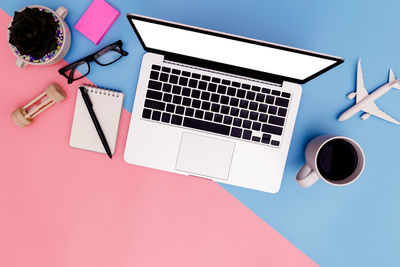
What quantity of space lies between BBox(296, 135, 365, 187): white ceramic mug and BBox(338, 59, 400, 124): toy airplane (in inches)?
4.9

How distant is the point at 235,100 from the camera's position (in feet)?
2.65

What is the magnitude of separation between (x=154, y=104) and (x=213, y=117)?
18 centimetres

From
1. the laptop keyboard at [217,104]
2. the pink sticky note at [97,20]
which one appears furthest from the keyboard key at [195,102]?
A: the pink sticky note at [97,20]

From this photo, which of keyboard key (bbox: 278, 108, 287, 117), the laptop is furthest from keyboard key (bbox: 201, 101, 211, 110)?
keyboard key (bbox: 278, 108, 287, 117)

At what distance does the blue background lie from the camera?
86cm

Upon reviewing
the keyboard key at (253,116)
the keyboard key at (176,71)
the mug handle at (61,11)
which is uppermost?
the mug handle at (61,11)

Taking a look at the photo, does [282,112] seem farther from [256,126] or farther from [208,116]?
[208,116]

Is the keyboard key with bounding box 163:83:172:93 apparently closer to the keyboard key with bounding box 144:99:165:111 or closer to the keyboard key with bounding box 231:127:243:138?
the keyboard key with bounding box 144:99:165:111

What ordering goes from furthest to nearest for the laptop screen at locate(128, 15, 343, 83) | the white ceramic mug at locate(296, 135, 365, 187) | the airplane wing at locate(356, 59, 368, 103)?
the airplane wing at locate(356, 59, 368, 103) → the white ceramic mug at locate(296, 135, 365, 187) → the laptop screen at locate(128, 15, 343, 83)

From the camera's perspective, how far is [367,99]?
2.76 feet

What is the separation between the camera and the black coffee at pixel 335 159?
79 centimetres

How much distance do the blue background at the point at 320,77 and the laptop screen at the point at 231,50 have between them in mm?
147

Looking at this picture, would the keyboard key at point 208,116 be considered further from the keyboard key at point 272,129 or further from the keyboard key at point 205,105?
the keyboard key at point 272,129

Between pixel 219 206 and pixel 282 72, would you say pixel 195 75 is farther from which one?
pixel 219 206
